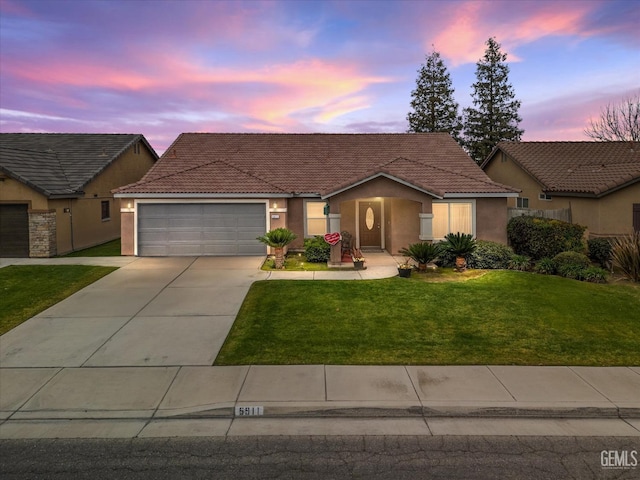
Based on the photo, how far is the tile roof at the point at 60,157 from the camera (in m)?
19.2

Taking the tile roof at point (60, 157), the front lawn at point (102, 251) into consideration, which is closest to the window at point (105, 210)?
the front lawn at point (102, 251)

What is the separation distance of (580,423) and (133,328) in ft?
28.0

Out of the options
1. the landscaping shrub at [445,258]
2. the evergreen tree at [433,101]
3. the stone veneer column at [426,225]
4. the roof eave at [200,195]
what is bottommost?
the landscaping shrub at [445,258]

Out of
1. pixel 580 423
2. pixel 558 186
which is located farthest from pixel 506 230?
pixel 580 423

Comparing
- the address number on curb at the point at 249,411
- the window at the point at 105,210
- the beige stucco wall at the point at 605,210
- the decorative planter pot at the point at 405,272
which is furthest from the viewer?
the window at the point at 105,210

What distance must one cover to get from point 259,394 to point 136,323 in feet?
15.5

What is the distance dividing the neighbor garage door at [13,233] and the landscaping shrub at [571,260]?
2068 centimetres

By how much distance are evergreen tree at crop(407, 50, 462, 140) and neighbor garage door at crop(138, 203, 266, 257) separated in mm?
32331

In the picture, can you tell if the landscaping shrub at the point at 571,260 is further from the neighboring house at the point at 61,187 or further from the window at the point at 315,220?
the neighboring house at the point at 61,187

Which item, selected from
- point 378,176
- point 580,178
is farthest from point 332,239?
point 580,178

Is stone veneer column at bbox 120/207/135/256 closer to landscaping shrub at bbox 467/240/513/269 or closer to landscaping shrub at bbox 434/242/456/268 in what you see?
landscaping shrub at bbox 434/242/456/268

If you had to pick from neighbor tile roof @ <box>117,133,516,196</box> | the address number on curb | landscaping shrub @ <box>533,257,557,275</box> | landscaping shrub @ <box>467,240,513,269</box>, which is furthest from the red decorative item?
the address number on curb

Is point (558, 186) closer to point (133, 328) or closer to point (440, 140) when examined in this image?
point (440, 140)

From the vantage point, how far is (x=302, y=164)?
72.8 feet
